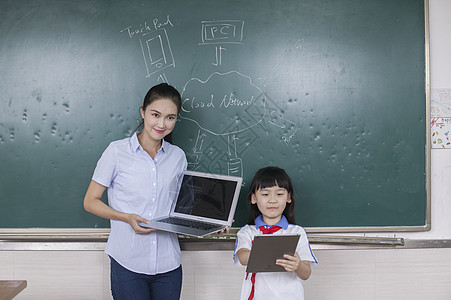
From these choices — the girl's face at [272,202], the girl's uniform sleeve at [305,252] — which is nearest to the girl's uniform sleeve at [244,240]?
the girl's face at [272,202]

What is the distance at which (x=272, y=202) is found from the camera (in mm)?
1650

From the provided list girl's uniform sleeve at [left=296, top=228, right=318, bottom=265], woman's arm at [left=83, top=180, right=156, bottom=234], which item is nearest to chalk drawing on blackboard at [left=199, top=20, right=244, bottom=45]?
woman's arm at [left=83, top=180, right=156, bottom=234]

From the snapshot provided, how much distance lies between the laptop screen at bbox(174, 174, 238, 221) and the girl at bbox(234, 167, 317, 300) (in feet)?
0.46

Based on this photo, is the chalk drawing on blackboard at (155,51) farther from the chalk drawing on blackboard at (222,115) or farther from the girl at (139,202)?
the girl at (139,202)

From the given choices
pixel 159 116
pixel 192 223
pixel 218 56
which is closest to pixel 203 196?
pixel 192 223

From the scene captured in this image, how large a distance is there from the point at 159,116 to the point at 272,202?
0.63 m

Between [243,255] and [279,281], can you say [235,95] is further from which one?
[279,281]

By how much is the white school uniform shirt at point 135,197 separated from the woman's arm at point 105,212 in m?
0.04

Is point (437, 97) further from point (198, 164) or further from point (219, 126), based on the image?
point (198, 164)

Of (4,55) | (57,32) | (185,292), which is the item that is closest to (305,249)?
(185,292)

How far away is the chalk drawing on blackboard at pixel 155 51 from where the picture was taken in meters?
1.94

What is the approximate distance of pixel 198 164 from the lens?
6.47 ft

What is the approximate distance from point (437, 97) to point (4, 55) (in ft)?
7.67

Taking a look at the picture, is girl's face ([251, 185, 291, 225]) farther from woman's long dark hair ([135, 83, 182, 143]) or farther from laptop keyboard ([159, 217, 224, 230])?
woman's long dark hair ([135, 83, 182, 143])
